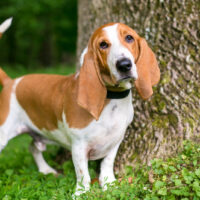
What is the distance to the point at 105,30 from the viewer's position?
324 centimetres

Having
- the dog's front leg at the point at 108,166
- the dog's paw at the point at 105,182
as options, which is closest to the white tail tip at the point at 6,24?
the dog's front leg at the point at 108,166

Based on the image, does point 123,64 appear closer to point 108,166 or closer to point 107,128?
point 107,128

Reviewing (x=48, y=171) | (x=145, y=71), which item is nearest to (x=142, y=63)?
(x=145, y=71)

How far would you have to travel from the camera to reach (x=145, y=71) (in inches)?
129

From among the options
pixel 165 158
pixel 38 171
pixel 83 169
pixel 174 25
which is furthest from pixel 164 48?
pixel 38 171

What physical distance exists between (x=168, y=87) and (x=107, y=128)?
1.06 metres

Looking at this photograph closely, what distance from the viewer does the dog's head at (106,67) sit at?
3.17 metres

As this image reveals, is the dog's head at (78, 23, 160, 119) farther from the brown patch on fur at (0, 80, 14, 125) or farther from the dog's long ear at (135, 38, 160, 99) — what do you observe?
the brown patch on fur at (0, 80, 14, 125)

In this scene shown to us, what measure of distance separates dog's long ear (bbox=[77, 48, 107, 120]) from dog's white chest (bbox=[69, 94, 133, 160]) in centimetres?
24

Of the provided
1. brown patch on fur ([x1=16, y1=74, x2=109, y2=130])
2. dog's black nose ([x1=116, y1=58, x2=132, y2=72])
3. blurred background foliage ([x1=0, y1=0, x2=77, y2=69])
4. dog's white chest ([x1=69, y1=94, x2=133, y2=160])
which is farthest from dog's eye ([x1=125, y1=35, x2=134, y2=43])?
blurred background foliage ([x1=0, y1=0, x2=77, y2=69])

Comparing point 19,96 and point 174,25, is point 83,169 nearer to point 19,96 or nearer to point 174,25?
point 19,96

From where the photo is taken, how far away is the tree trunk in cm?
395

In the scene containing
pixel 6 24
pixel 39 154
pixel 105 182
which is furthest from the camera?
pixel 39 154

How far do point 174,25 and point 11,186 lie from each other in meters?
2.88
